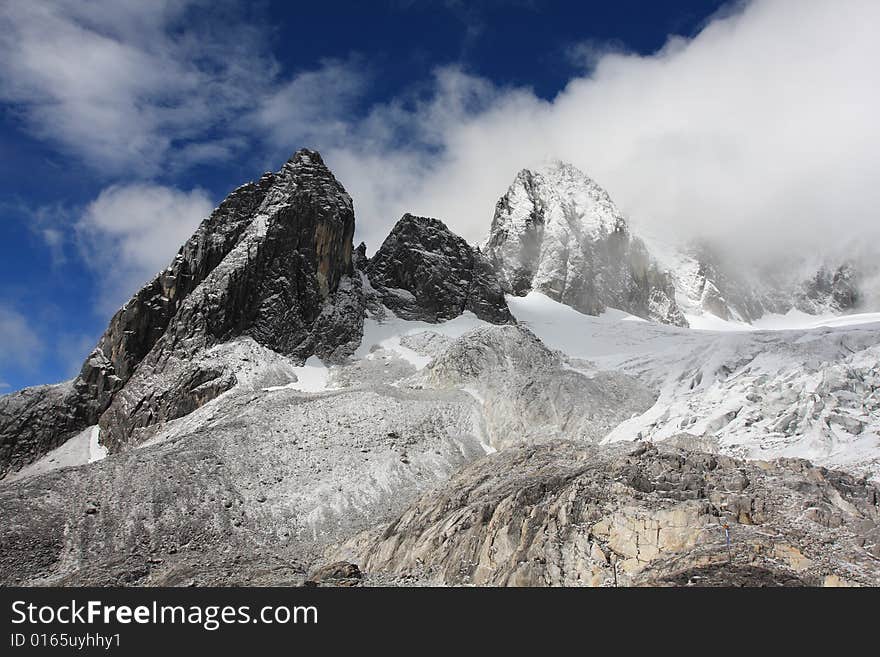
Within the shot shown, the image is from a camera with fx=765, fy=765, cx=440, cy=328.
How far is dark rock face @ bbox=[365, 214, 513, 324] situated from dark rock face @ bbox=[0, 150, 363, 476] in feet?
40.1

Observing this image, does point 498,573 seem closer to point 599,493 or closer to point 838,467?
point 599,493

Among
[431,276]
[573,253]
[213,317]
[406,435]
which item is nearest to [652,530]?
[406,435]

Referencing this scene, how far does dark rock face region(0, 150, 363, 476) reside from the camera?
9512 cm

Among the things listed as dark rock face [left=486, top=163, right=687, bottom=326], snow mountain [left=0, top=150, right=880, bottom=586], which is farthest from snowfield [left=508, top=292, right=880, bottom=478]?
dark rock face [left=486, top=163, right=687, bottom=326]

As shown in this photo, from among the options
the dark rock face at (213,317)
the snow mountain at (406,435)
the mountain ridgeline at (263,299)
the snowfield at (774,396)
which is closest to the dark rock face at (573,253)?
the mountain ridgeline at (263,299)

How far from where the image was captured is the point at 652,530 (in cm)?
3145

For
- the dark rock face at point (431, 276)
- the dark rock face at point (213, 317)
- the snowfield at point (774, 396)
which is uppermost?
the dark rock face at point (431, 276)

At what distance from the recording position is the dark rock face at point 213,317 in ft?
312

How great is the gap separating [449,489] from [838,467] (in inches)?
881

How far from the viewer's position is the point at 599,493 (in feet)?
115

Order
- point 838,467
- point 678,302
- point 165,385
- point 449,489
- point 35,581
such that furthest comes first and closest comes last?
point 678,302 → point 165,385 → point 449,489 → point 35,581 → point 838,467

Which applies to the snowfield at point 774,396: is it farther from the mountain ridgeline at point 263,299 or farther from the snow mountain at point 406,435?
the mountain ridgeline at point 263,299

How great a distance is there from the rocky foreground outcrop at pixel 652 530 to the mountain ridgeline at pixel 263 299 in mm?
56601

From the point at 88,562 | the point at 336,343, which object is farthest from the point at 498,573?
the point at 336,343
